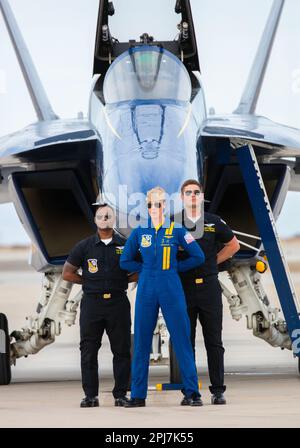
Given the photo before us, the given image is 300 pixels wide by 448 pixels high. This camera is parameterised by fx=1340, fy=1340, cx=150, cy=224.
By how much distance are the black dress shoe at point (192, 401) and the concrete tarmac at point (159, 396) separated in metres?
0.05

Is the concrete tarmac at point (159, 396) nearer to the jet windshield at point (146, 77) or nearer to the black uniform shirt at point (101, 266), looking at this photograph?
the black uniform shirt at point (101, 266)

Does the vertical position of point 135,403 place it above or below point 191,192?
below

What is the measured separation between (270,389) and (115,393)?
6.48 feet

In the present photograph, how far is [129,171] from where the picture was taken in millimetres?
10570

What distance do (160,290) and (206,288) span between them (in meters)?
0.43

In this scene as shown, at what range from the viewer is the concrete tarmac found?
831 cm

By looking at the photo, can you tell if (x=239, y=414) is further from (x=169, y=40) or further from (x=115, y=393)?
(x=169, y=40)

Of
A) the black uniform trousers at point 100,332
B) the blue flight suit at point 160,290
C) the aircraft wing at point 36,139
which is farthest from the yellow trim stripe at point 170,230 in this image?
the aircraft wing at point 36,139

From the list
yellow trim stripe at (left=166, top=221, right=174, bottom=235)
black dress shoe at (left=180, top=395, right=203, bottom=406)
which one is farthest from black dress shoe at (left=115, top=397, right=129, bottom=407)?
yellow trim stripe at (left=166, top=221, right=174, bottom=235)

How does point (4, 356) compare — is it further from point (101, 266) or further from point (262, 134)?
point (101, 266)

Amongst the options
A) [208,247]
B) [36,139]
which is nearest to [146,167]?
[208,247]

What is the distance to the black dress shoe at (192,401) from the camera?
9.38m

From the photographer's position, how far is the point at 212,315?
31.4ft

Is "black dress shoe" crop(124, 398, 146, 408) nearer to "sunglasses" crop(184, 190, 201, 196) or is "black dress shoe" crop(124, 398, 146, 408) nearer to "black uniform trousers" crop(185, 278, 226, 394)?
Answer: "black uniform trousers" crop(185, 278, 226, 394)
